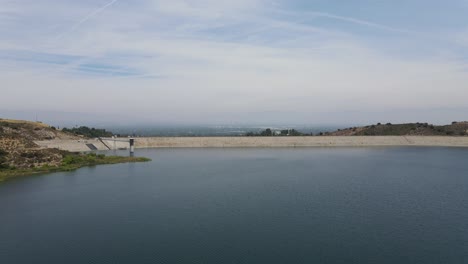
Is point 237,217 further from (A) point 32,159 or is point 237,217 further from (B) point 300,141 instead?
(B) point 300,141

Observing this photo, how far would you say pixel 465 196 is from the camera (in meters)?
28.5

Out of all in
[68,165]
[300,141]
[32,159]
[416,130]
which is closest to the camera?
[32,159]

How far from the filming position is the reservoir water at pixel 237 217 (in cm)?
1756

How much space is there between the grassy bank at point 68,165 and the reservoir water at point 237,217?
2.80m

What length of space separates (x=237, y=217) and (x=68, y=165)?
29521mm

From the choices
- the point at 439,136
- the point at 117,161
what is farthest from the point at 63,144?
the point at 439,136

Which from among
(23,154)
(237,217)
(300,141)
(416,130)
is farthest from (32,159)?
(416,130)

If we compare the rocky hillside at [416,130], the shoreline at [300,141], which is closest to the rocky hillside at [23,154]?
the shoreline at [300,141]

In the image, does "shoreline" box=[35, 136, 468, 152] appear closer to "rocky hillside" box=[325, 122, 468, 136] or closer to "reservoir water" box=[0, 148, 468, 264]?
"rocky hillside" box=[325, 122, 468, 136]

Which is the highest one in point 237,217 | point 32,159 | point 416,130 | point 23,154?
point 416,130

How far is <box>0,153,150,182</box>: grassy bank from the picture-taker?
3922 cm

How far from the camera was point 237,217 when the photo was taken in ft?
75.9

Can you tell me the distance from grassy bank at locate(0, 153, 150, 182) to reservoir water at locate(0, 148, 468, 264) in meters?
2.80

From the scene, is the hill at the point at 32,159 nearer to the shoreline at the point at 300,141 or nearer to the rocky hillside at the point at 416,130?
the shoreline at the point at 300,141
